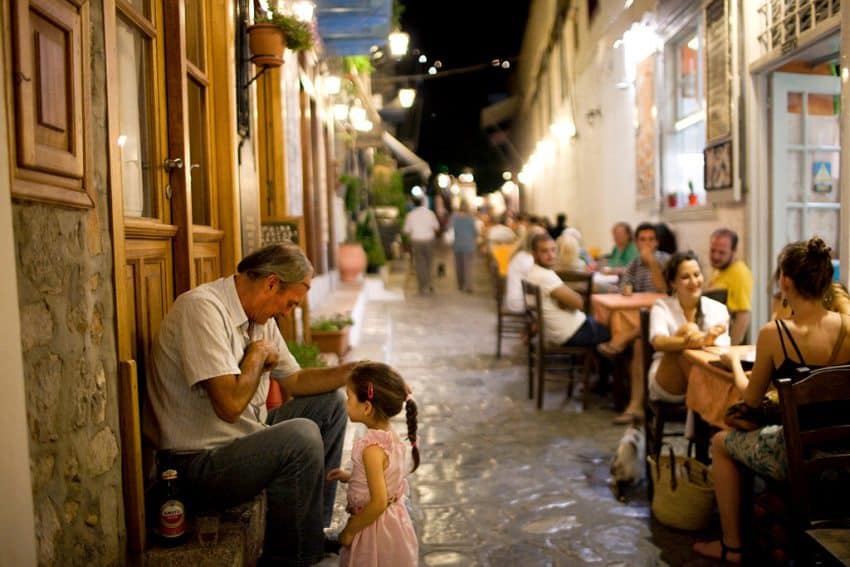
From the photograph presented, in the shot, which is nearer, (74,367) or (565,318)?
(74,367)

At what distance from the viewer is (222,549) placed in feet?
9.29

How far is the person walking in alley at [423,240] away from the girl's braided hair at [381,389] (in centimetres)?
1254

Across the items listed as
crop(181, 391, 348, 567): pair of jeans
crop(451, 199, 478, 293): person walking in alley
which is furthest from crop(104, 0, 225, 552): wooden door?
crop(451, 199, 478, 293): person walking in alley

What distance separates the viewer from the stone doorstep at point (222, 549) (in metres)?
2.79

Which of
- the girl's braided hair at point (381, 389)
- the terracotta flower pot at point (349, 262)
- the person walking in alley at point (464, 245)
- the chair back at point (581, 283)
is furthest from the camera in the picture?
the person walking in alley at point (464, 245)

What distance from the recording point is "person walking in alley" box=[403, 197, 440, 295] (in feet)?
51.3

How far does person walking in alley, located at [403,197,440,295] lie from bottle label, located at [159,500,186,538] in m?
12.8

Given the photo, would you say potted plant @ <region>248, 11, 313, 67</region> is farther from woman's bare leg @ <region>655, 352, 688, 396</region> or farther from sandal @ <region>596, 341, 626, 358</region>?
sandal @ <region>596, 341, 626, 358</region>

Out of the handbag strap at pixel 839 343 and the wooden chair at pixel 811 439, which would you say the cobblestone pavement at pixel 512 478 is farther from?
the handbag strap at pixel 839 343

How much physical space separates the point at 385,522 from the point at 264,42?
3655 mm

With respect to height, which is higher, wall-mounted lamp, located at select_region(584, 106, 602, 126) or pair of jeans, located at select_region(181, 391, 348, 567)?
wall-mounted lamp, located at select_region(584, 106, 602, 126)

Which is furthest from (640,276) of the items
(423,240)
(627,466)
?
(423,240)

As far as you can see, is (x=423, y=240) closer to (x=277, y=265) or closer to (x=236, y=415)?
(x=277, y=265)

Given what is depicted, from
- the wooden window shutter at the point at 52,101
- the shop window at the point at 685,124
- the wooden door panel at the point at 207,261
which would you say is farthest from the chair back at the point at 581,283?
the wooden window shutter at the point at 52,101
